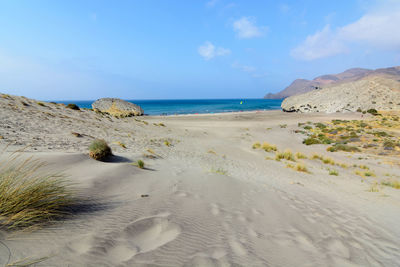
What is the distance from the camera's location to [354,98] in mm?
42000

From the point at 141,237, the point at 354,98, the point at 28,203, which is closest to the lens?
the point at 28,203

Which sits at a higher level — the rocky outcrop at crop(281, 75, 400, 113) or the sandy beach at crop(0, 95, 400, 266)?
the rocky outcrop at crop(281, 75, 400, 113)

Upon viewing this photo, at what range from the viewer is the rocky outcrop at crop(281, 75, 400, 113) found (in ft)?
129

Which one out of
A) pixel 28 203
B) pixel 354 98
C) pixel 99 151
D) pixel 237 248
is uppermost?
pixel 354 98

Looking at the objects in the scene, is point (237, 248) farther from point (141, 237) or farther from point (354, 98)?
point (354, 98)

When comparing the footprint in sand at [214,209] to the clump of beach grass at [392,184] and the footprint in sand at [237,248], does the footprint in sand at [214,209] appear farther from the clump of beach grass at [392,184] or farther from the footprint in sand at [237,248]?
the clump of beach grass at [392,184]

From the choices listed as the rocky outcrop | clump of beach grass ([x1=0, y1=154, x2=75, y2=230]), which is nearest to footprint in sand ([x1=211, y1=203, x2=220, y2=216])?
clump of beach grass ([x1=0, y1=154, x2=75, y2=230])

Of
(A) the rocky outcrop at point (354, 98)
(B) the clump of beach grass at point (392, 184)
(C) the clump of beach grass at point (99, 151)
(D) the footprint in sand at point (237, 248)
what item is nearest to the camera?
(D) the footprint in sand at point (237, 248)

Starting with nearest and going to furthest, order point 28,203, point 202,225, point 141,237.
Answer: point 28,203 → point 141,237 → point 202,225

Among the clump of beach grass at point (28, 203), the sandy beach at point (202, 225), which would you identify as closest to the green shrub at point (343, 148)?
the sandy beach at point (202, 225)

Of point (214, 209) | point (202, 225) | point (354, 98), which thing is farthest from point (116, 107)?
point (354, 98)

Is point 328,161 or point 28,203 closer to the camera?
point 28,203

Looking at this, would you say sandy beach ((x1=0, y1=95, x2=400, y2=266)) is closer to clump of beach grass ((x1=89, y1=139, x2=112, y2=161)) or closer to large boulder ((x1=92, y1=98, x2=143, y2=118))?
clump of beach grass ((x1=89, y1=139, x2=112, y2=161))

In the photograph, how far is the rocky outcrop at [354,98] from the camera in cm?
3922
